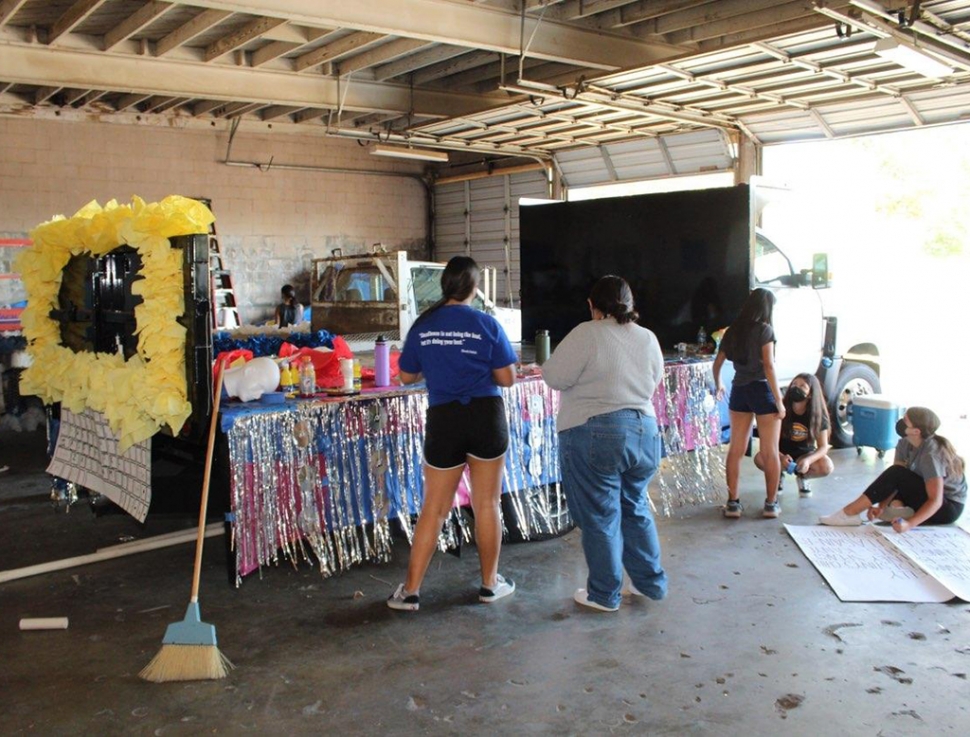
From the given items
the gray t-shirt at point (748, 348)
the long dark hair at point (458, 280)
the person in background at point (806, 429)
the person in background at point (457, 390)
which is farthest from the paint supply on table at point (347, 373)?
the person in background at point (806, 429)

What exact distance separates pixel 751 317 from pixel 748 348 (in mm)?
216

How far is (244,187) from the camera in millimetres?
14930

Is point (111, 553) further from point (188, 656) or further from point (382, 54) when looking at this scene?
point (382, 54)

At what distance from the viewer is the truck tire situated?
8.68m

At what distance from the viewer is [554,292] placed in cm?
809

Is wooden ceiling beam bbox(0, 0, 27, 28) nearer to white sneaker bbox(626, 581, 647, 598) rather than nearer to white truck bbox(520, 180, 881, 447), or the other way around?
white truck bbox(520, 180, 881, 447)

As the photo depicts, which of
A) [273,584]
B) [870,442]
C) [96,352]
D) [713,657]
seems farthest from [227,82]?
[713,657]

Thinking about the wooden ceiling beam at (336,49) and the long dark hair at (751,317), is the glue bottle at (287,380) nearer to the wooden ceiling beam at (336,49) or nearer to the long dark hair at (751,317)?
the long dark hair at (751,317)

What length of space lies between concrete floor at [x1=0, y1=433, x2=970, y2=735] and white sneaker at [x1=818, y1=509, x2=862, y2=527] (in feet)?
2.31

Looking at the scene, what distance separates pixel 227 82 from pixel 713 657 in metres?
8.72

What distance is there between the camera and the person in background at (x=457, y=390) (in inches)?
174

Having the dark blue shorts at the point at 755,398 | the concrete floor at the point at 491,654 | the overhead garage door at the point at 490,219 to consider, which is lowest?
the concrete floor at the point at 491,654

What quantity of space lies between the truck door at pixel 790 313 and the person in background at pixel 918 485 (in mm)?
2049

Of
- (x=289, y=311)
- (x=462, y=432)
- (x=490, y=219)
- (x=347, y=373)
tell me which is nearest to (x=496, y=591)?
(x=462, y=432)
